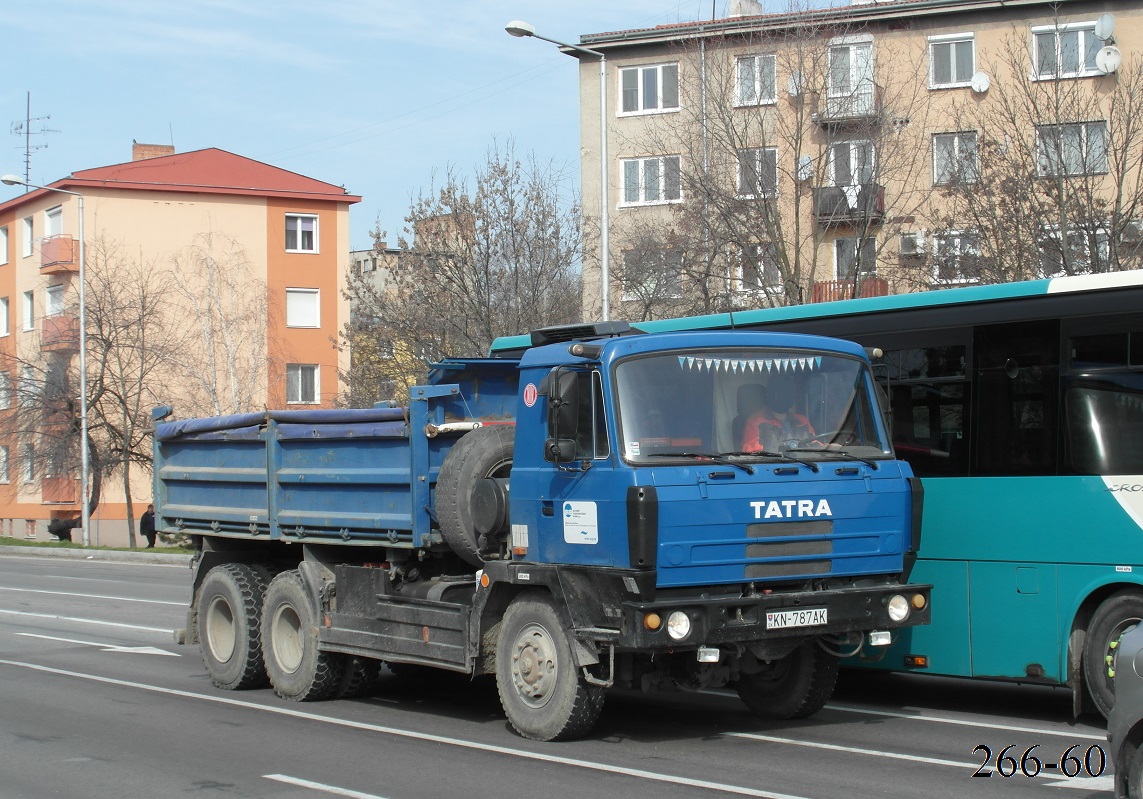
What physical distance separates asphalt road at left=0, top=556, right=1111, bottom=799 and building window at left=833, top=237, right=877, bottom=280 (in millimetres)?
15146

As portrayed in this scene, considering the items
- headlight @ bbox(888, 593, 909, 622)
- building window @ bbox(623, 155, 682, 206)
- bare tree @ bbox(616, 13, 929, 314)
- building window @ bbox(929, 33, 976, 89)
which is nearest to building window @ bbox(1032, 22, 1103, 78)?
bare tree @ bbox(616, 13, 929, 314)

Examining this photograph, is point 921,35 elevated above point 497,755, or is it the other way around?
point 921,35

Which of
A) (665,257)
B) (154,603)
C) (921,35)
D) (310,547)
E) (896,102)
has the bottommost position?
(154,603)

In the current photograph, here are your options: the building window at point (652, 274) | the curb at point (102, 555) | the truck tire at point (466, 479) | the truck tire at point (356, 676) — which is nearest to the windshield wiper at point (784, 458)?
the truck tire at point (466, 479)

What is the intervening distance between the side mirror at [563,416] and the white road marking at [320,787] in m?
2.42

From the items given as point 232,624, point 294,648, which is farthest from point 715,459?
point 232,624

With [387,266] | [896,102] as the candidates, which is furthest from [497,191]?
[896,102]

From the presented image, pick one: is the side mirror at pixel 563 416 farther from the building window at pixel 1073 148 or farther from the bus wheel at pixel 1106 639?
the building window at pixel 1073 148

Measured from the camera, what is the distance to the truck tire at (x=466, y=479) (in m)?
9.76

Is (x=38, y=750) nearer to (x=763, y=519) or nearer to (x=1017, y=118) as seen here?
(x=763, y=519)

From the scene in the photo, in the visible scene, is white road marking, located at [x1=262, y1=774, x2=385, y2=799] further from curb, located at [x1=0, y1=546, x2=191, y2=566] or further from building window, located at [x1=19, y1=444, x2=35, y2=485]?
building window, located at [x1=19, y1=444, x2=35, y2=485]

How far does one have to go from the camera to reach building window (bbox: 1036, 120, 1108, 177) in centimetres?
2286

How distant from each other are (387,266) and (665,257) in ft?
21.0

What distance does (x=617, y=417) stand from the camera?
8625mm
